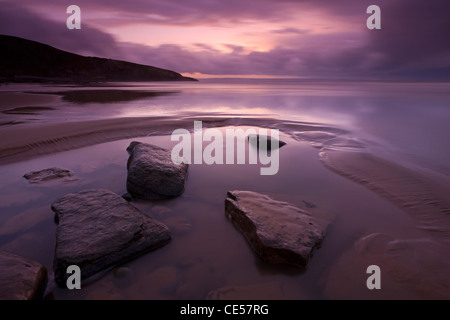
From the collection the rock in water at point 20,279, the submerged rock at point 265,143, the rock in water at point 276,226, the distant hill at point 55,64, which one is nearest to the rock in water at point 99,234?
the rock in water at point 20,279

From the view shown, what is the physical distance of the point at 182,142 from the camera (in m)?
6.28

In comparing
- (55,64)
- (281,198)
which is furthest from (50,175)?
(55,64)

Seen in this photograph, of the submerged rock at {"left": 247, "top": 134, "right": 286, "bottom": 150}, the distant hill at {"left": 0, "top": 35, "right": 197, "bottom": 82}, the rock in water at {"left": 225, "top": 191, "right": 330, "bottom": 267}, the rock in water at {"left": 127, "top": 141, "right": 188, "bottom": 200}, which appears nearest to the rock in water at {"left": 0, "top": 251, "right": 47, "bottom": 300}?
the rock in water at {"left": 127, "top": 141, "right": 188, "bottom": 200}

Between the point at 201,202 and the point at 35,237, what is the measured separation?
1.80 metres

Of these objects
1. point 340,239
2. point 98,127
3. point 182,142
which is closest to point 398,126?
point 182,142

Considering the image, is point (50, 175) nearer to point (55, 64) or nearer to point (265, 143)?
point (265, 143)

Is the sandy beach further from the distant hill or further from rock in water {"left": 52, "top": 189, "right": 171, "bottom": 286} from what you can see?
the distant hill

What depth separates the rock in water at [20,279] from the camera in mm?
1617

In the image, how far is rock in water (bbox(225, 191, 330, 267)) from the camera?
2.14 m

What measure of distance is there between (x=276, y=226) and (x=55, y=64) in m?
85.3

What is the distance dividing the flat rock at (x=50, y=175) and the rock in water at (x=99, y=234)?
1250mm

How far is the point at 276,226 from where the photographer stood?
2.42 meters
